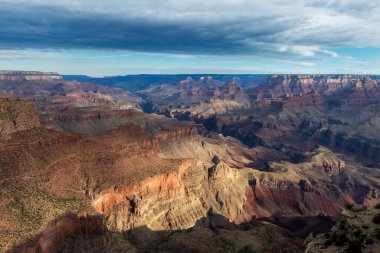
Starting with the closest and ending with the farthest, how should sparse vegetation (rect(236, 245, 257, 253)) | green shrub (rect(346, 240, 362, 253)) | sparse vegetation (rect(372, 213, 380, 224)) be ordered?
green shrub (rect(346, 240, 362, 253)), sparse vegetation (rect(372, 213, 380, 224)), sparse vegetation (rect(236, 245, 257, 253))

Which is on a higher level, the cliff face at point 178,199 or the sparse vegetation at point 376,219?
the sparse vegetation at point 376,219

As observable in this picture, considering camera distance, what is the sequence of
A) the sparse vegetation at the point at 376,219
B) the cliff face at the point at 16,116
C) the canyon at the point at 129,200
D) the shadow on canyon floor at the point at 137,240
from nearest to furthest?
the sparse vegetation at the point at 376,219 < the shadow on canyon floor at the point at 137,240 < the canyon at the point at 129,200 < the cliff face at the point at 16,116

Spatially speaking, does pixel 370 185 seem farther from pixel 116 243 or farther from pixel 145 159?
pixel 116 243

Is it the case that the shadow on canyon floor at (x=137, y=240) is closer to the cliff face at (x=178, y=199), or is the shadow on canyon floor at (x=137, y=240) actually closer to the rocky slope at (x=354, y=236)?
the cliff face at (x=178, y=199)

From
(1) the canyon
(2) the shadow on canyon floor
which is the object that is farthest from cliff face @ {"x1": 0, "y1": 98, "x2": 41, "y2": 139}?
(2) the shadow on canyon floor

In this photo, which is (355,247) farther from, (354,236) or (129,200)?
(129,200)

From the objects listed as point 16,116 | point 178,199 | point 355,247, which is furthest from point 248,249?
point 16,116

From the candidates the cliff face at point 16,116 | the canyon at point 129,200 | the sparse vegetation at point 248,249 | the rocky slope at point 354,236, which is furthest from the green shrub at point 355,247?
the cliff face at point 16,116

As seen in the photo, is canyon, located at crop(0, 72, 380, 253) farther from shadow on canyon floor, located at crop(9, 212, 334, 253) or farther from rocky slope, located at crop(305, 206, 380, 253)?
rocky slope, located at crop(305, 206, 380, 253)
